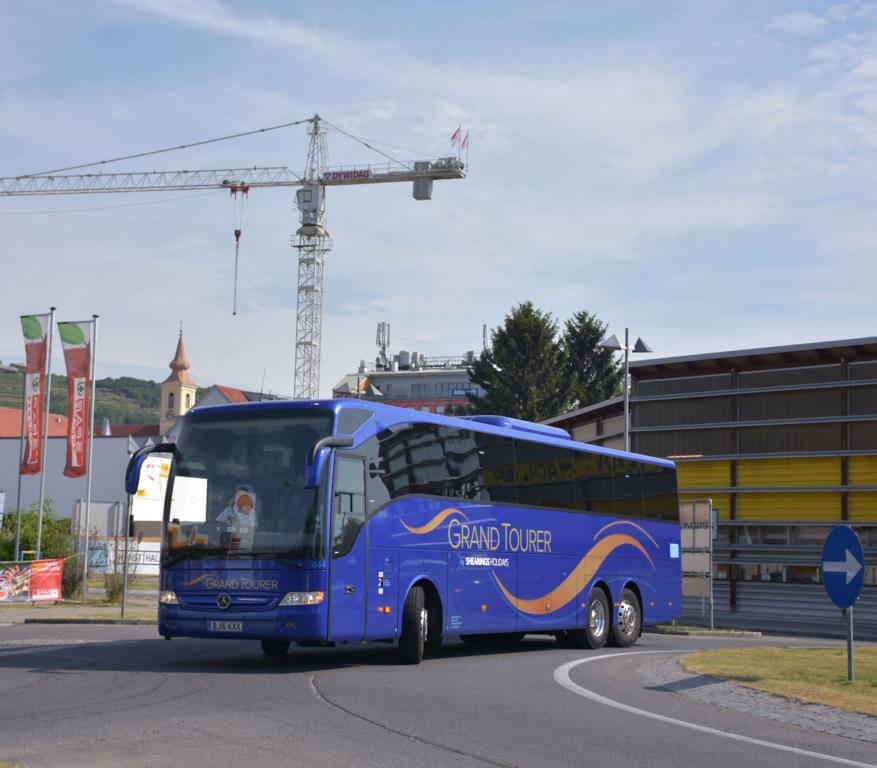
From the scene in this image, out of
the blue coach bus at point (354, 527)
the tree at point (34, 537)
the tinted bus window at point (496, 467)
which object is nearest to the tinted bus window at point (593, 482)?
the blue coach bus at point (354, 527)

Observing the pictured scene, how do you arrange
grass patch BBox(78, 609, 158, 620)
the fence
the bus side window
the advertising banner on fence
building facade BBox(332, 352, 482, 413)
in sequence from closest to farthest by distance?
the bus side window < grass patch BBox(78, 609, 158, 620) < the fence < the advertising banner on fence < building facade BBox(332, 352, 482, 413)

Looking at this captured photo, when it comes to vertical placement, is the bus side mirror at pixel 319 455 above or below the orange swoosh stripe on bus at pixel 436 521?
above

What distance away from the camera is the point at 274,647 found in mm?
17672

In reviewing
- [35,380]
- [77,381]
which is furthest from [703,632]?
[35,380]

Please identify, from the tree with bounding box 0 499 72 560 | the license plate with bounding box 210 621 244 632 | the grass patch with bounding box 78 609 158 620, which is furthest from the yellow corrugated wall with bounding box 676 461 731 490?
the license plate with bounding box 210 621 244 632

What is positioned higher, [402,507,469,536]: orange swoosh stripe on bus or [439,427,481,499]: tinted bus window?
Result: [439,427,481,499]: tinted bus window

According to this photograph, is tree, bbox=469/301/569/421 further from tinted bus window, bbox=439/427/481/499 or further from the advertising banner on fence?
tinted bus window, bbox=439/427/481/499

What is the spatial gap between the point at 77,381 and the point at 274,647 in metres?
22.1

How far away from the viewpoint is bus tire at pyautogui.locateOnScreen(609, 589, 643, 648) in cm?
2233

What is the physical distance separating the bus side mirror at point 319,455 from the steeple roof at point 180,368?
159167 mm

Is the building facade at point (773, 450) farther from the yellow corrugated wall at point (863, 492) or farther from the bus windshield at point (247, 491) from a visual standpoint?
the bus windshield at point (247, 491)

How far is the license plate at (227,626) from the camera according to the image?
14.9m

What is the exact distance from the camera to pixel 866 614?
33375 millimetres

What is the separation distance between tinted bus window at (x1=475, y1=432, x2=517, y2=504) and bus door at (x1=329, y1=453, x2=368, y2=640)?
3254 millimetres
